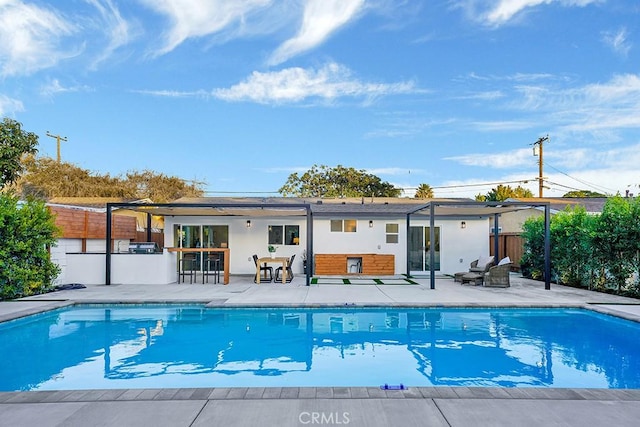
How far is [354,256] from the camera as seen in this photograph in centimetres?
1638

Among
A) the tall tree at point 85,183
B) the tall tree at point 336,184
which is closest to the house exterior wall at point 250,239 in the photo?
the tall tree at point 85,183

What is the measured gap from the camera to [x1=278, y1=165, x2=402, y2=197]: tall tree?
39.4m

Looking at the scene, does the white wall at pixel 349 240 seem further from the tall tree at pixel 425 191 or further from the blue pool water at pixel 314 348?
the tall tree at pixel 425 191

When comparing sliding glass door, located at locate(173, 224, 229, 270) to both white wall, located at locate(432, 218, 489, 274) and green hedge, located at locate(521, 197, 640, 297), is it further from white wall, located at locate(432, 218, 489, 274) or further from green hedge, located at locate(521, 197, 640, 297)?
green hedge, located at locate(521, 197, 640, 297)

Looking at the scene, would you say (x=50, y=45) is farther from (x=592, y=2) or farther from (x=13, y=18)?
(x=592, y=2)

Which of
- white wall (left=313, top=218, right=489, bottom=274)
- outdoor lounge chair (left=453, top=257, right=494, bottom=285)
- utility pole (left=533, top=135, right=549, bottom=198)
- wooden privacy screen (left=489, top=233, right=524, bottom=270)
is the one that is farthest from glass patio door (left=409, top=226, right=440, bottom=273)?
utility pole (left=533, top=135, right=549, bottom=198)

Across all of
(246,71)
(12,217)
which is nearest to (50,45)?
(246,71)

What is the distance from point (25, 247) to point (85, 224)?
3574mm

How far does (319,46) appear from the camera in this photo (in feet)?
56.4

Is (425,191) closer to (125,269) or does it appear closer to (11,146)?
(125,269)

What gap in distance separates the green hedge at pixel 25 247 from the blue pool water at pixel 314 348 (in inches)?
71.6

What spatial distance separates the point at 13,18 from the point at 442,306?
14862mm

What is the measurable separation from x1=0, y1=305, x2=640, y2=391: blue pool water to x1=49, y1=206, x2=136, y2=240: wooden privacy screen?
384 centimetres

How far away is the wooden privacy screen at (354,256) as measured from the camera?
53.1ft
